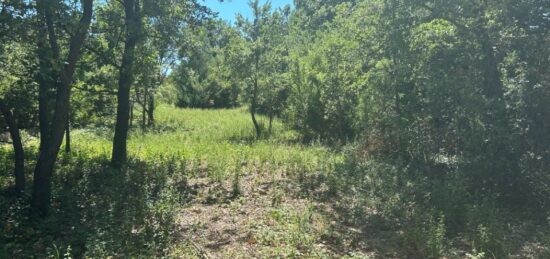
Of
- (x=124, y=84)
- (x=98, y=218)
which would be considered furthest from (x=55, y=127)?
(x=124, y=84)

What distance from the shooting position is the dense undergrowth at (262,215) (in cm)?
577

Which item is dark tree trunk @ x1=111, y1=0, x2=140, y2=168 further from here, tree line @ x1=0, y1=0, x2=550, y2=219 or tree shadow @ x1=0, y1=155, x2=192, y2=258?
tree shadow @ x1=0, y1=155, x2=192, y2=258

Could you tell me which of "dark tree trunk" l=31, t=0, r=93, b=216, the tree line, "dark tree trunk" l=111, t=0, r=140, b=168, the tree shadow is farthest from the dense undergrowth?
the tree line

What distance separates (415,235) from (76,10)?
7.10 metres

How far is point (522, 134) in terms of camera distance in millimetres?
7977

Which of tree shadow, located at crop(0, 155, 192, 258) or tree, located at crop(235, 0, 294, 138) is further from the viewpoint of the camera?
tree, located at crop(235, 0, 294, 138)

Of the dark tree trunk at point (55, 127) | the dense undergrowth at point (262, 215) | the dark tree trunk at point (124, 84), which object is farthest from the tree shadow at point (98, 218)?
the dark tree trunk at point (124, 84)

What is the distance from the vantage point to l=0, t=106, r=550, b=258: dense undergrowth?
577 centimetres

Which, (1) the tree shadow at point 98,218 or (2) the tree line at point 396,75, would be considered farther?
(2) the tree line at point 396,75

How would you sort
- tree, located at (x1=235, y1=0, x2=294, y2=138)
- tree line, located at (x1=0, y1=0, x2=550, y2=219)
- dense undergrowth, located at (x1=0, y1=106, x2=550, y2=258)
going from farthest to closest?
tree, located at (x1=235, y1=0, x2=294, y2=138), tree line, located at (x1=0, y1=0, x2=550, y2=219), dense undergrowth, located at (x1=0, y1=106, x2=550, y2=258)

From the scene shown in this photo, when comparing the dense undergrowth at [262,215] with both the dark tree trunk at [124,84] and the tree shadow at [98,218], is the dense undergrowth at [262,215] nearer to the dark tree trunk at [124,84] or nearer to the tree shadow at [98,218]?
the tree shadow at [98,218]

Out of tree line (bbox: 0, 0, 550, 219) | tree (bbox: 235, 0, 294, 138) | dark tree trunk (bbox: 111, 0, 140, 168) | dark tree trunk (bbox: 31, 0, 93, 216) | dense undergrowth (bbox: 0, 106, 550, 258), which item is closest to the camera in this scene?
dense undergrowth (bbox: 0, 106, 550, 258)

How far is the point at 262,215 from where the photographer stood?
7.21m

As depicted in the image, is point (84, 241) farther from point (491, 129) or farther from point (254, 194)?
point (491, 129)
